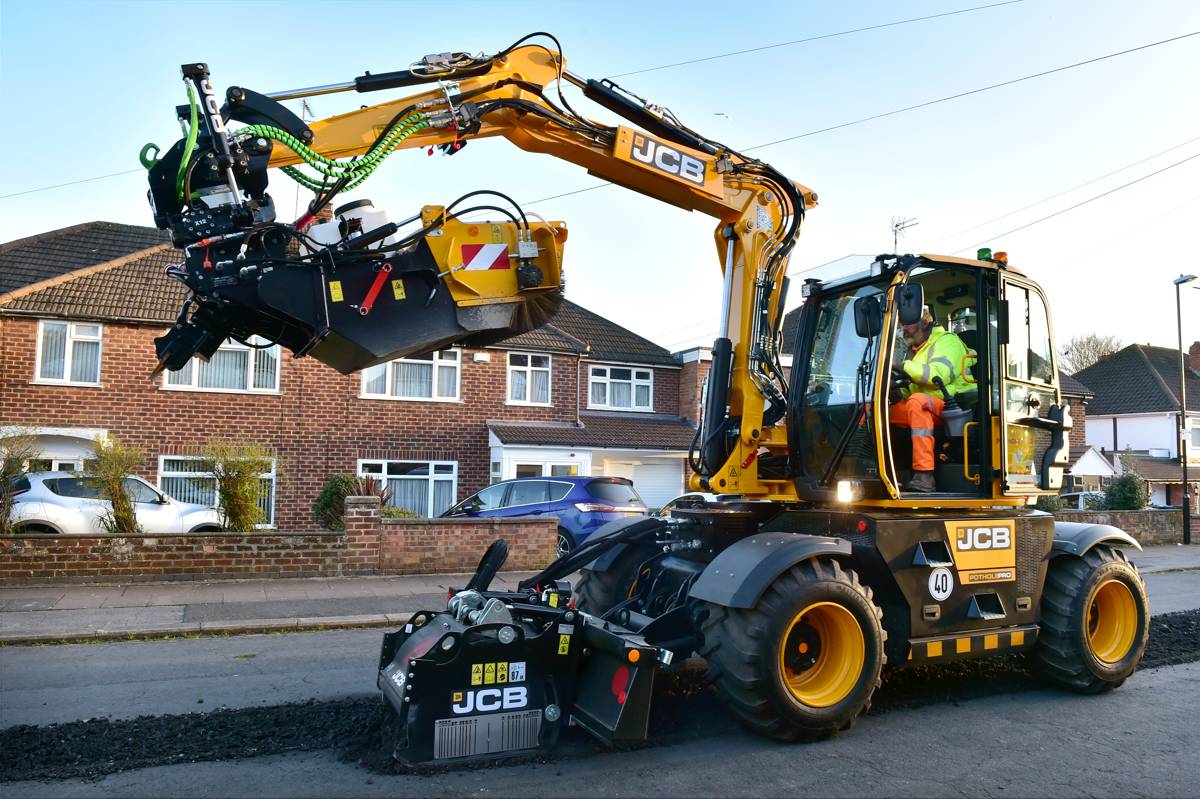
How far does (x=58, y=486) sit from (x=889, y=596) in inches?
511

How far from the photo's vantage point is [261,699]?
6117 mm

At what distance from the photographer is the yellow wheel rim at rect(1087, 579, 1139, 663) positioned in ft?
21.4

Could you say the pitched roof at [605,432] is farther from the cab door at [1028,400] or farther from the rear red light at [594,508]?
the cab door at [1028,400]

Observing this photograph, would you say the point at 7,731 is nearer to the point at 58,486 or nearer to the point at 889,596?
the point at 889,596

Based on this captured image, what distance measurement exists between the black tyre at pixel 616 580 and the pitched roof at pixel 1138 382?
4022 centimetres

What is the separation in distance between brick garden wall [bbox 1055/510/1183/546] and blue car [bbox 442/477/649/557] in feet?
39.4

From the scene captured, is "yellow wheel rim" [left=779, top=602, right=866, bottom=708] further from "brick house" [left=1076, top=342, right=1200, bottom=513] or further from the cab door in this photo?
"brick house" [left=1076, top=342, right=1200, bottom=513]

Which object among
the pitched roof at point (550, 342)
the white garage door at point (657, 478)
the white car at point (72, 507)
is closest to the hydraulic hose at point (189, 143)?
the white car at point (72, 507)

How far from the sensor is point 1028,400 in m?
6.29

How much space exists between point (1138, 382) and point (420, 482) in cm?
3625

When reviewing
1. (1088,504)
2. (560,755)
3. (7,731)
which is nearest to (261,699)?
(7,731)

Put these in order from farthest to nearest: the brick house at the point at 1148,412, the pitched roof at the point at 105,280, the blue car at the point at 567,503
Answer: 1. the brick house at the point at 1148,412
2. the pitched roof at the point at 105,280
3. the blue car at the point at 567,503

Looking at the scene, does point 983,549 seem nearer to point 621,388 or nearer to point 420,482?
point 420,482

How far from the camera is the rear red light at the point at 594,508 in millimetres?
15320
